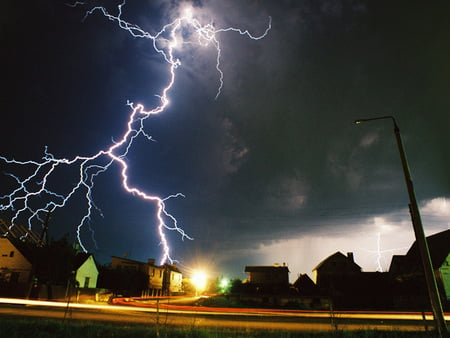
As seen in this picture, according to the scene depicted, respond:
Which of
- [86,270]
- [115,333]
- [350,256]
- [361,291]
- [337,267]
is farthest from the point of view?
[350,256]

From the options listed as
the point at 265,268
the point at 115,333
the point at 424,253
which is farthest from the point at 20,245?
the point at 424,253

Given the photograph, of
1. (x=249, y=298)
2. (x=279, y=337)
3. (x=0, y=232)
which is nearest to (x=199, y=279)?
(x=249, y=298)

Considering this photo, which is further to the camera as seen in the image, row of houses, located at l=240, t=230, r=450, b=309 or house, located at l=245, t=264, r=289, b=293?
house, located at l=245, t=264, r=289, b=293

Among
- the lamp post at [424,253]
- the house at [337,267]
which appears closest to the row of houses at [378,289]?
the house at [337,267]

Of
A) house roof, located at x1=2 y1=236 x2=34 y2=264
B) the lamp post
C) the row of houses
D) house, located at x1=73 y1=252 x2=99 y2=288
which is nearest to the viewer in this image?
the lamp post

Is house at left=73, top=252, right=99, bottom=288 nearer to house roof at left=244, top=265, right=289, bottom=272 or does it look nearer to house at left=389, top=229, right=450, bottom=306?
house roof at left=244, top=265, right=289, bottom=272

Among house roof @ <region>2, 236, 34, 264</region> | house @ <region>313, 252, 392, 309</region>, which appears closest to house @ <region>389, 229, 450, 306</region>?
house @ <region>313, 252, 392, 309</region>

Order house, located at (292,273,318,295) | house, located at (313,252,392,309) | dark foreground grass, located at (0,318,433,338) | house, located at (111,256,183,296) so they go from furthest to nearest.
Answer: house, located at (111,256,183,296)
house, located at (292,273,318,295)
house, located at (313,252,392,309)
dark foreground grass, located at (0,318,433,338)

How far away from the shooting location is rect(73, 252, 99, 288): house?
128 feet

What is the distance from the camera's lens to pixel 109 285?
41156 mm

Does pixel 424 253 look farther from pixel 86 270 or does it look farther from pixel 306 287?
pixel 86 270

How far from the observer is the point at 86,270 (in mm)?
40406

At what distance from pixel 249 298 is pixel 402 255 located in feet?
90.6

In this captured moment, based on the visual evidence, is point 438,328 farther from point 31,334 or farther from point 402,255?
point 402,255
